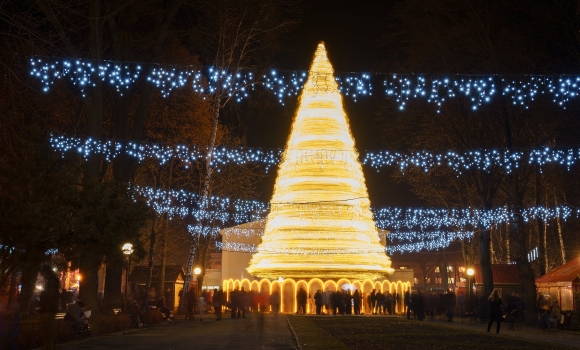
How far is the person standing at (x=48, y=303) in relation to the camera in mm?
12786

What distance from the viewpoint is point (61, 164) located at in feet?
65.8

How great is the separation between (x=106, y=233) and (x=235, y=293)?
1627 cm

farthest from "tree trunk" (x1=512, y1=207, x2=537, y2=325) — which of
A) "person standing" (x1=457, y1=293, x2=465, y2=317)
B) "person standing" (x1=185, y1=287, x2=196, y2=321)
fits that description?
"person standing" (x1=185, y1=287, x2=196, y2=321)

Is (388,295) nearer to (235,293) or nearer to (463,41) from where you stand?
(235,293)

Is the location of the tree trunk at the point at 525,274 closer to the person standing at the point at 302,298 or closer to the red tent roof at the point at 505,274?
the red tent roof at the point at 505,274

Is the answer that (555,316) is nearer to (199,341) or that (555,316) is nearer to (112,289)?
(199,341)

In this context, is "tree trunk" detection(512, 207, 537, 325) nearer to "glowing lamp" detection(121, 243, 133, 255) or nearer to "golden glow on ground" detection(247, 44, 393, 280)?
"golden glow on ground" detection(247, 44, 393, 280)

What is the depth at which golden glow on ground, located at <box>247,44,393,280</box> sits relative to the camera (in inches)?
1572

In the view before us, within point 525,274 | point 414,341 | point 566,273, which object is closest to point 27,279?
point 414,341

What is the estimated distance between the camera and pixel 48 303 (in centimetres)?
1285

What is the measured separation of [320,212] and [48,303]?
2803 centimetres

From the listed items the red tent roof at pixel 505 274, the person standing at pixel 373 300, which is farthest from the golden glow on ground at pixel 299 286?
the red tent roof at pixel 505 274

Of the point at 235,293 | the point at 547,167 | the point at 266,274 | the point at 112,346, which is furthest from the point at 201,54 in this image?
the point at 547,167

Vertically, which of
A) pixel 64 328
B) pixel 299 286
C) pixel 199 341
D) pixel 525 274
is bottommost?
pixel 199 341
